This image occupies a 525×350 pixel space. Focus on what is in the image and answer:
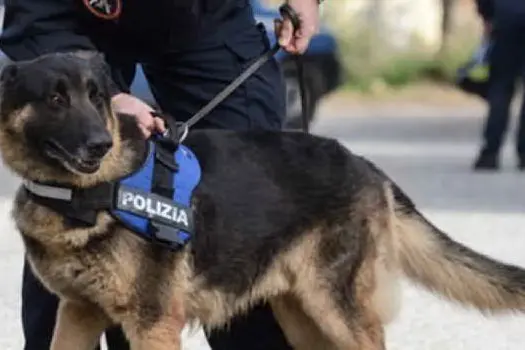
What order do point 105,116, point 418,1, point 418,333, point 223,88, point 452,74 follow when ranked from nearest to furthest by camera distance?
point 105,116 < point 223,88 < point 418,333 < point 452,74 < point 418,1

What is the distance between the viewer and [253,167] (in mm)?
4711

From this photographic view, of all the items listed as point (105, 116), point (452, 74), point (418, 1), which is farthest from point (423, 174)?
point (418, 1)

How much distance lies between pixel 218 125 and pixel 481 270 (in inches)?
40.9

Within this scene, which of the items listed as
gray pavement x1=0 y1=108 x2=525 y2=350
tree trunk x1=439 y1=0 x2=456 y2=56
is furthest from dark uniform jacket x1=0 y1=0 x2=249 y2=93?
tree trunk x1=439 y1=0 x2=456 y2=56

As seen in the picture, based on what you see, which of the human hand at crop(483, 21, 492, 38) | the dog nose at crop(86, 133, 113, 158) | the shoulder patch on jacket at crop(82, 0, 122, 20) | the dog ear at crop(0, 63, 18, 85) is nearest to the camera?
the dog nose at crop(86, 133, 113, 158)

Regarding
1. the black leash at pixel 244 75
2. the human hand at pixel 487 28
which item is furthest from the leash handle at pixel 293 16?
the human hand at pixel 487 28

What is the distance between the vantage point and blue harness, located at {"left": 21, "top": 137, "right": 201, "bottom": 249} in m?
4.32

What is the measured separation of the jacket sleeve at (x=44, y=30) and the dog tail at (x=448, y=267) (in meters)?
1.10

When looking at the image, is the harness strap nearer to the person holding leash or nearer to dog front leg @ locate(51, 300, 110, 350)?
the person holding leash

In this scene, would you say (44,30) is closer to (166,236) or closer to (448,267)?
(166,236)

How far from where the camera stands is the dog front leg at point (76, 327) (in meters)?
4.57

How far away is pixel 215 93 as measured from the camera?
16.3 ft

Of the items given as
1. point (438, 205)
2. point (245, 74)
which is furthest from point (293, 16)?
point (438, 205)

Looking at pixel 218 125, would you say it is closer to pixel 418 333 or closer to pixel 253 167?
pixel 253 167
